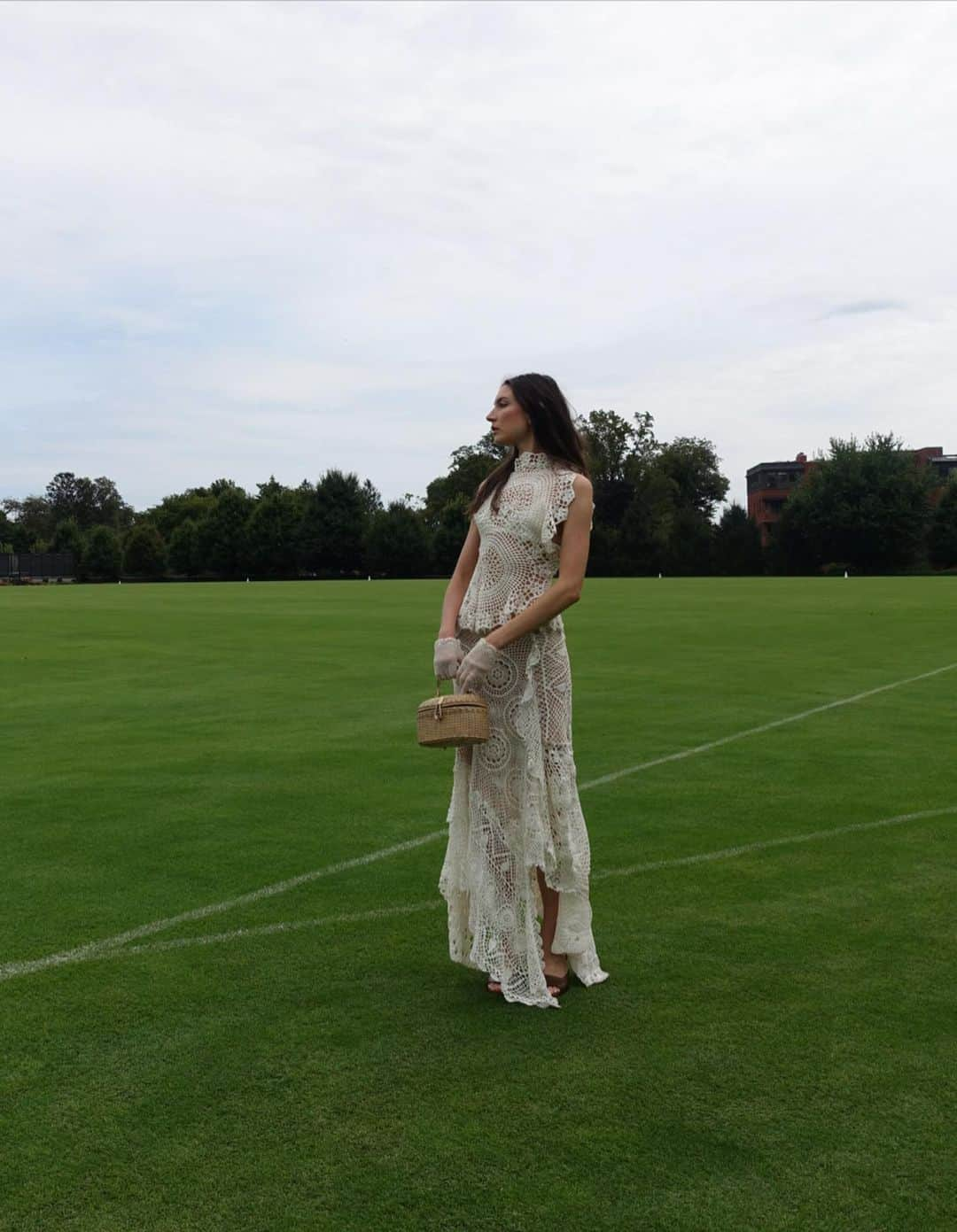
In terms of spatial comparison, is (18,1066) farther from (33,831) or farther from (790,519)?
(790,519)

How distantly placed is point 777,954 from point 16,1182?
121 inches

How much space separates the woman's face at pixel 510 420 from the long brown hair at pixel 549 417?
2 cm

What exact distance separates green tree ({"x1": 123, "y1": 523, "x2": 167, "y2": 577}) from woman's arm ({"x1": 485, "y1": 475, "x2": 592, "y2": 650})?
329 ft

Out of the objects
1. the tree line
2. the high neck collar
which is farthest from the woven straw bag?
the tree line

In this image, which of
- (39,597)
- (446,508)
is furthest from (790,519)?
(39,597)

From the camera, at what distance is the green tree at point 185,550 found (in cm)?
10125

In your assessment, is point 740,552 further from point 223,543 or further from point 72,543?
point 72,543

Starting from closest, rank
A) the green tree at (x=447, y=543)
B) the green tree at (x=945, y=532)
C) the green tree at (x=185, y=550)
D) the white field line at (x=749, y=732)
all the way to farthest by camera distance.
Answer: the white field line at (x=749, y=732) < the green tree at (x=945, y=532) < the green tree at (x=447, y=543) < the green tree at (x=185, y=550)

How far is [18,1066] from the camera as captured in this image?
13.3 feet

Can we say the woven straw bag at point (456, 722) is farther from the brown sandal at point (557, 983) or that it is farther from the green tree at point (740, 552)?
the green tree at point (740, 552)

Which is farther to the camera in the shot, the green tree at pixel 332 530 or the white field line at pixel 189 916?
the green tree at pixel 332 530

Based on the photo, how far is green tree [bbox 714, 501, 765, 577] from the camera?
88.1 metres

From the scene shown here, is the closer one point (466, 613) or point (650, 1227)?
point (650, 1227)

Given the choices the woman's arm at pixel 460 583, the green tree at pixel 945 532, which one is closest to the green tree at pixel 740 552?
the green tree at pixel 945 532
